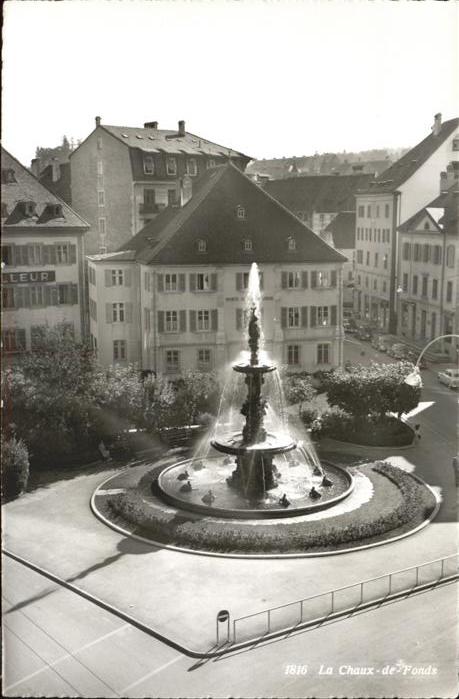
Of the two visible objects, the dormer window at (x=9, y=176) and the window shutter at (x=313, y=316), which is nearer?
the dormer window at (x=9, y=176)

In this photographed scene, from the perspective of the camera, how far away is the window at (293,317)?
60.5m

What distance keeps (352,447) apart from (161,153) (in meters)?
33.7

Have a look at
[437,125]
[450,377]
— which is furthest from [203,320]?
[437,125]

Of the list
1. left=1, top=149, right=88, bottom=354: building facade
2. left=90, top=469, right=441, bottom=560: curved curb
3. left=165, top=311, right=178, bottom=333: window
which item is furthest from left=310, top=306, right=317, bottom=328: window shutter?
left=90, top=469, right=441, bottom=560: curved curb

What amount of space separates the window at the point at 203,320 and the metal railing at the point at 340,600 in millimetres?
31190

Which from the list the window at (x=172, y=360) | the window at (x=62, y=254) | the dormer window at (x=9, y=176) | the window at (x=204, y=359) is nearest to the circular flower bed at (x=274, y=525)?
the window at (x=172, y=360)

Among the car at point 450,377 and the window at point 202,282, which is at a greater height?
the window at point 202,282

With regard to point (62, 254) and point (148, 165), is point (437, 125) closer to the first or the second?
point (148, 165)

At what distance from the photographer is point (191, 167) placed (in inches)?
2766

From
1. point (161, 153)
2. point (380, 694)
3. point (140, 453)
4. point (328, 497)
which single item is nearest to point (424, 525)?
point (328, 497)

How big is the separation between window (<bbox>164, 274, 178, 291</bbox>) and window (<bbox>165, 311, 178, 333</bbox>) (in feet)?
5.49

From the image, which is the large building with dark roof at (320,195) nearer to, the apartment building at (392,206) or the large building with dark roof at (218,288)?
the apartment building at (392,206)

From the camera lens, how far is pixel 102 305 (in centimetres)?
A: 5997

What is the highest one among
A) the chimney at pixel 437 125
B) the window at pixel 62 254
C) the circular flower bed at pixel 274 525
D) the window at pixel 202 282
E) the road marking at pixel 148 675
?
the chimney at pixel 437 125
